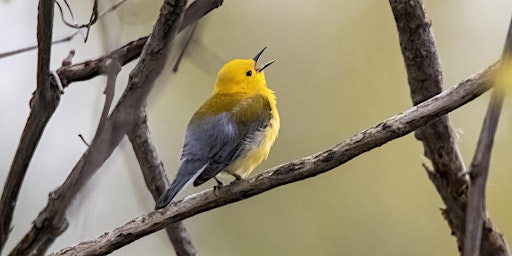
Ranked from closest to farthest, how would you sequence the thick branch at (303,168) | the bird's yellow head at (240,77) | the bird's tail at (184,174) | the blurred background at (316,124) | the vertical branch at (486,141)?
1. the vertical branch at (486,141)
2. the thick branch at (303,168)
3. the bird's tail at (184,174)
4. the bird's yellow head at (240,77)
5. the blurred background at (316,124)

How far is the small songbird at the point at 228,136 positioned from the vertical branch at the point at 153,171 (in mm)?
57

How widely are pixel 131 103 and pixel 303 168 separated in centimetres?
25

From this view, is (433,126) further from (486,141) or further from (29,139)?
(29,139)

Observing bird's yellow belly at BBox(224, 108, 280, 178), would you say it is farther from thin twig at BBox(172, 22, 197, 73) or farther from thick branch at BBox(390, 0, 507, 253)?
thin twig at BBox(172, 22, 197, 73)

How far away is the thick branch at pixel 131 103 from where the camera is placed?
2.96 feet

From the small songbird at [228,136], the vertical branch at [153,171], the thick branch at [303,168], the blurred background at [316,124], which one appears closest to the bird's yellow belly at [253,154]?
the small songbird at [228,136]

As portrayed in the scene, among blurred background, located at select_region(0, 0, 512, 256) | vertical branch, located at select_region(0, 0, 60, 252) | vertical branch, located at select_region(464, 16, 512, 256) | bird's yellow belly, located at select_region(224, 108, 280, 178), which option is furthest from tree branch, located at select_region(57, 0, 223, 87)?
blurred background, located at select_region(0, 0, 512, 256)

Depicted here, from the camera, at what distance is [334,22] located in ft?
6.57

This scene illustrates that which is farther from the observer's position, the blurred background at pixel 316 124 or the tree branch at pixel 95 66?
the blurred background at pixel 316 124

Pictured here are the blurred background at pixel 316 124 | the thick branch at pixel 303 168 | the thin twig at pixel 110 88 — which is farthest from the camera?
the blurred background at pixel 316 124

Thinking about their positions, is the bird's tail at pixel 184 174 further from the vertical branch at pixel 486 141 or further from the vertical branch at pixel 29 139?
the vertical branch at pixel 486 141

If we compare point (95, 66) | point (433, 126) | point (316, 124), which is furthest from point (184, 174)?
point (316, 124)

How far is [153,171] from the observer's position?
4.43 ft

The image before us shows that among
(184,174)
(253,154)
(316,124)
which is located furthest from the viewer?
(316,124)
